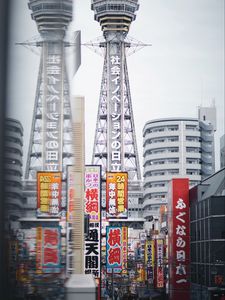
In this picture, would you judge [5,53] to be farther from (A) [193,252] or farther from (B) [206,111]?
(B) [206,111]

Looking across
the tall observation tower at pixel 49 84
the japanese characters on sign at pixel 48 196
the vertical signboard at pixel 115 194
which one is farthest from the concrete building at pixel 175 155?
the tall observation tower at pixel 49 84

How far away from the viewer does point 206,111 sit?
46.4m

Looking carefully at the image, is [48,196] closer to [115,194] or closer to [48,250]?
[48,250]

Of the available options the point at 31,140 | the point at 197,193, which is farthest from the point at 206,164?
the point at 31,140

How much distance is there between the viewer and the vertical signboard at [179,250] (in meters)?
15.7

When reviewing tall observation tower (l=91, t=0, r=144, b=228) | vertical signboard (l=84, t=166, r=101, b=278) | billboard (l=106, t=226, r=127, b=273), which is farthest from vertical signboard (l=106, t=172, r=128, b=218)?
tall observation tower (l=91, t=0, r=144, b=228)

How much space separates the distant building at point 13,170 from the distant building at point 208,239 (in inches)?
466

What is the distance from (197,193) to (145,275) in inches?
250

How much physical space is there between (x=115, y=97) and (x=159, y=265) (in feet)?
83.7

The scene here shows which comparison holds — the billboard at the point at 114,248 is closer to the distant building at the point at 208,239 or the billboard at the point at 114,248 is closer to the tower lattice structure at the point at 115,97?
the distant building at the point at 208,239

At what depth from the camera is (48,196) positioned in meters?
1.40

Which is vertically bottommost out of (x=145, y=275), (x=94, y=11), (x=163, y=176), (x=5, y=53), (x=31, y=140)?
(x=145, y=275)

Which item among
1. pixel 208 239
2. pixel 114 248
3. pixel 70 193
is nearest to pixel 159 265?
pixel 114 248

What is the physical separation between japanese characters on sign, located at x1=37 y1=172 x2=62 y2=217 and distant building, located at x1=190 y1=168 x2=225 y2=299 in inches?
447
